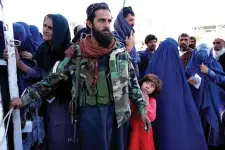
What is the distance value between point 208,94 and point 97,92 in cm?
188

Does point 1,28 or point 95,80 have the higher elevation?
point 1,28

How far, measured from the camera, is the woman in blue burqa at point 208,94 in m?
3.49

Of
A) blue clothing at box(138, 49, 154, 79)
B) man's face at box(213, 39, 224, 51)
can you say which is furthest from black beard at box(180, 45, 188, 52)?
man's face at box(213, 39, 224, 51)

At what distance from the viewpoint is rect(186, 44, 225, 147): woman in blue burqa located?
3.49 m

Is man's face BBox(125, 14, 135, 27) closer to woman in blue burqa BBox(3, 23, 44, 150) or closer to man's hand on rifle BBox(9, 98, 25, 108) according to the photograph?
woman in blue burqa BBox(3, 23, 44, 150)

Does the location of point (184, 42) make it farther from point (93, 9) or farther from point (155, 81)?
point (93, 9)

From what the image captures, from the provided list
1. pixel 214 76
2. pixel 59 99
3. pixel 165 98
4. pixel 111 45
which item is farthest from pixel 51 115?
pixel 214 76

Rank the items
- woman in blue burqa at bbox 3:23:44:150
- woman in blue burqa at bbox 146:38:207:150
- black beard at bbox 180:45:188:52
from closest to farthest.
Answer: woman in blue burqa at bbox 3:23:44:150, woman in blue burqa at bbox 146:38:207:150, black beard at bbox 180:45:188:52

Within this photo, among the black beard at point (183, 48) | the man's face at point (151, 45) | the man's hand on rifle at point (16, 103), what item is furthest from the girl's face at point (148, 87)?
the man's face at point (151, 45)

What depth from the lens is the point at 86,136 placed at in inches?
84.7

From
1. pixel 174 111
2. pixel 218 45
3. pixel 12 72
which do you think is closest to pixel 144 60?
pixel 218 45

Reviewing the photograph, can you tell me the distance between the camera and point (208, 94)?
11.7 ft

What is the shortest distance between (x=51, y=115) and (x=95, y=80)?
555 millimetres

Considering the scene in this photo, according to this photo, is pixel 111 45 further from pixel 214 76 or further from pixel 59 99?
pixel 214 76
